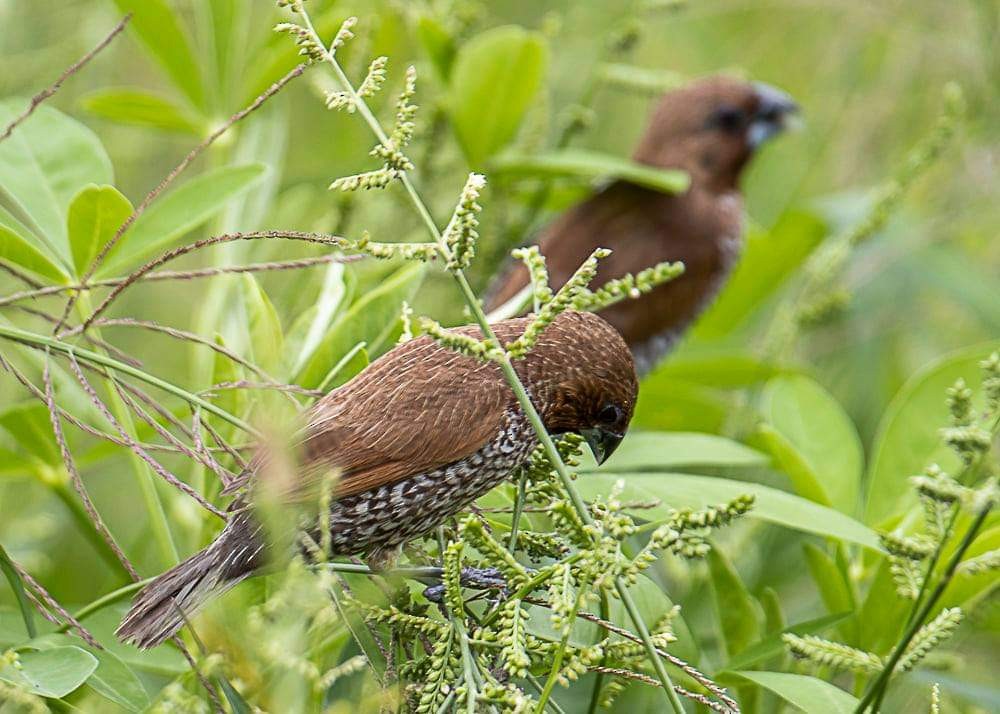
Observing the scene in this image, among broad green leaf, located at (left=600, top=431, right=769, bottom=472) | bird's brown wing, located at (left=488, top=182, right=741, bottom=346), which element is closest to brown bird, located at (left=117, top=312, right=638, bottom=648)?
broad green leaf, located at (left=600, top=431, right=769, bottom=472)

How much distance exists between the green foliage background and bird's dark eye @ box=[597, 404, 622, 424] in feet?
0.29

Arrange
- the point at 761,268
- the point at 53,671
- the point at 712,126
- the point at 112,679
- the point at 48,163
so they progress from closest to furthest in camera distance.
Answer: the point at 53,671
the point at 112,679
the point at 48,163
the point at 761,268
the point at 712,126

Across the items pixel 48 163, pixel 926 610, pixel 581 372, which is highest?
pixel 48 163

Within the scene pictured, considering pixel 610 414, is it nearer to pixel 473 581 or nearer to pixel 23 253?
pixel 473 581

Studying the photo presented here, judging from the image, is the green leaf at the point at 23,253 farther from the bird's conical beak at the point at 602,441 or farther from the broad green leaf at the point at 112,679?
the bird's conical beak at the point at 602,441

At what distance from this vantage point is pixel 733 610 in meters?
1.87

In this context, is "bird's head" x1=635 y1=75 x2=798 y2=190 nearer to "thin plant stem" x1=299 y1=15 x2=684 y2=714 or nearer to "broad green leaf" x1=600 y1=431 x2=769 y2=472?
"broad green leaf" x1=600 y1=431 x2=769 y2=472

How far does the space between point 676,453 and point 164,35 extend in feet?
4.55

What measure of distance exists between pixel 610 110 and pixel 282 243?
224cm

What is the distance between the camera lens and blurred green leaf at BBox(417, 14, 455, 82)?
8.74 ft

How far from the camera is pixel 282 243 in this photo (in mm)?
2805

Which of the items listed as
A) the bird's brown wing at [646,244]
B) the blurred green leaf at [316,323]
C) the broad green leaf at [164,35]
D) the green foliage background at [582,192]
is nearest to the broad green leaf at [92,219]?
the green foliage background at [582,192]

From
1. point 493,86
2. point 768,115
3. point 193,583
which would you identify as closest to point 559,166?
point 493,86

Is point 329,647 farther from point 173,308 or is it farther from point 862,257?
point 862,257
